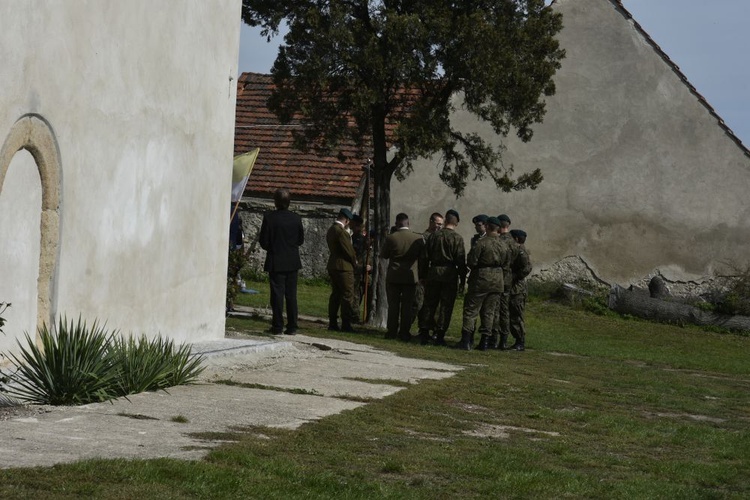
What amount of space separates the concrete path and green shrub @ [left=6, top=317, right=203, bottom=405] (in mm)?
209

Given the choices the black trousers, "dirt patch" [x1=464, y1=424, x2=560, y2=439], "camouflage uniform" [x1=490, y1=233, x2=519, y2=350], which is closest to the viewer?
"dirt patch" [x1=464, y1=424, x2=560, y2=439]

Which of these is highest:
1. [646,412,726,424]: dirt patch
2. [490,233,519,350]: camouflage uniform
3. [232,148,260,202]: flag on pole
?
[232,148,260,202]: flag on pole

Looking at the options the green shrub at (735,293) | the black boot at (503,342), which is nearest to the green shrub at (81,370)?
the black boot at (503,342)

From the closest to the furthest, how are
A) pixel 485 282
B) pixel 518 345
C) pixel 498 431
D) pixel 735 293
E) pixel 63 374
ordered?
pixel 63 374 → pixel 498 431 → pixel 485 282 → pixel 518 345 → pixel 735 293

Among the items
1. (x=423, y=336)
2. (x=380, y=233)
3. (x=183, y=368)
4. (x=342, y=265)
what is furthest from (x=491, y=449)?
(x=380, y=233)

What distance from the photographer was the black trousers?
15.7 m

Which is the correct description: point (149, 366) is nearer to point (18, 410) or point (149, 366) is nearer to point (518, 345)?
point (18, 410)

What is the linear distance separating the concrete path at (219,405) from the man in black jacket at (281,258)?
1.41m

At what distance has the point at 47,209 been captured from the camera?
395 inches

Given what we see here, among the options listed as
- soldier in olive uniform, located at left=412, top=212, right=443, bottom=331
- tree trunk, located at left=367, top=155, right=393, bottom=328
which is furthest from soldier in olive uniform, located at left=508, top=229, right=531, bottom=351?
tree trunk, located at left=367, top=155, right=393, bottom=328

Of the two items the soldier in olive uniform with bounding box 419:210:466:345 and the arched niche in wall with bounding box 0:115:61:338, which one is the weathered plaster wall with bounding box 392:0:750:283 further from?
the arched niche in wall with bounding box 0:115:61:338

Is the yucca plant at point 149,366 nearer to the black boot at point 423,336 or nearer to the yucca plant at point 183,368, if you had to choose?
the yucca plant at point 183,368

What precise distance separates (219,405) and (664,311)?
17819mm

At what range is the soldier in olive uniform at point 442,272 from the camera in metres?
17.3
